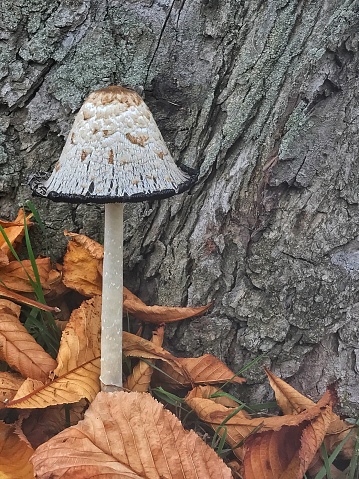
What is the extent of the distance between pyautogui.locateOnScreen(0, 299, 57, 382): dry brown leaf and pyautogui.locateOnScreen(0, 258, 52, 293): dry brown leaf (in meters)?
0.16

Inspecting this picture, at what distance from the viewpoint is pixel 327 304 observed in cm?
197

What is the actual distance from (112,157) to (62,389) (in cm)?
74

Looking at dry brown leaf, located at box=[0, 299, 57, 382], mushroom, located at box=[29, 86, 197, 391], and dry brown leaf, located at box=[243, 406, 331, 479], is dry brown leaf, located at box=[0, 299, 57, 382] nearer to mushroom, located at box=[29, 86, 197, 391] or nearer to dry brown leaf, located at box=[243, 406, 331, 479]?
mushroom, located at box=[29, 86, 197, 391]

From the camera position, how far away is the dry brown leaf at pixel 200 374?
6.31 feet

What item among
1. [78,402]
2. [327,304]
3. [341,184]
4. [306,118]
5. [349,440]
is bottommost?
[78,402]

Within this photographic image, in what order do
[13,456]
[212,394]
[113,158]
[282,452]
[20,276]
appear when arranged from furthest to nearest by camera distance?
[20,276] → [212,394] → [282,452] → [13,456] → [113,158]

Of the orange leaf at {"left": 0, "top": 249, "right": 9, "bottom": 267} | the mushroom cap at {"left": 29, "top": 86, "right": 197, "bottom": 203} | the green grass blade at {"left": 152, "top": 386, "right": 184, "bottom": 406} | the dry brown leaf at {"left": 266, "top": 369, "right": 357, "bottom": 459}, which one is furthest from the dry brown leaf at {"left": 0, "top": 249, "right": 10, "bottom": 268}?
the dry brown leaf at {"left": 266, "top": 369, "right": 357, "bottom": 459}

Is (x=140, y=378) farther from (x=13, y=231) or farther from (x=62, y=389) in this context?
(x=13, y=231)

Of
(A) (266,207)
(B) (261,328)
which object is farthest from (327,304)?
(A) (266,207)

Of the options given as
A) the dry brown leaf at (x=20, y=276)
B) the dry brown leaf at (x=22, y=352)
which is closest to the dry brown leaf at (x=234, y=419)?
the dry brown leaf at (x=22, y=352)

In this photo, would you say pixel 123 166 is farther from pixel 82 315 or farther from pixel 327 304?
pixel 327 304

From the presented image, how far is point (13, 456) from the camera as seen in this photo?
1.49 metres

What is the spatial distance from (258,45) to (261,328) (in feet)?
3.30

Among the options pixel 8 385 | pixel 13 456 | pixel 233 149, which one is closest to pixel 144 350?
pixel 8 385
